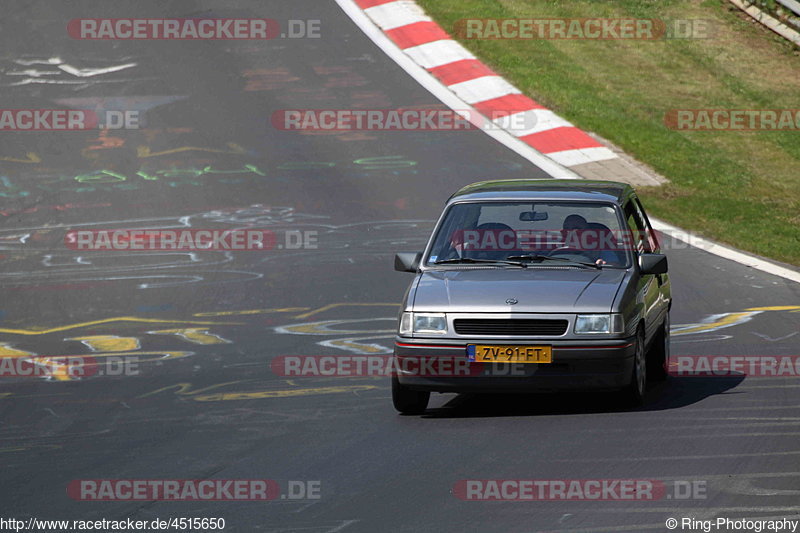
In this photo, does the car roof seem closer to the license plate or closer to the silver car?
the silver car

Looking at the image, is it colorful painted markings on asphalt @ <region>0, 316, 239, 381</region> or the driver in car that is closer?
the driver in car

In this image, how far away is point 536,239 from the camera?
9797 mm

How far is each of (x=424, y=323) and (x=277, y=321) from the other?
4.08 m

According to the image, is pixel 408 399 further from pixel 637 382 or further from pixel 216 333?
pixel 216 333

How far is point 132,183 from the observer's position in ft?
59.0

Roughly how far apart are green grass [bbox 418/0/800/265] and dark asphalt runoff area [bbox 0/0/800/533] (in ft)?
6.74

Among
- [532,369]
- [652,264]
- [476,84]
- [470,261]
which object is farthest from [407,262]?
[476,84]

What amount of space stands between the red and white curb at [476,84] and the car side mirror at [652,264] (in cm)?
929

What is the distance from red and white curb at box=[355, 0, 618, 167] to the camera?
1948cm

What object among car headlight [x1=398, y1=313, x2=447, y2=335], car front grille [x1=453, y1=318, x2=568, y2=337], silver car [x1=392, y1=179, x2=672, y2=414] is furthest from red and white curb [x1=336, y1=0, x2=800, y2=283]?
car headlight [x1=398, y1=313, x2=447, y2=335]

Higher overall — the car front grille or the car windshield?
the car windshield

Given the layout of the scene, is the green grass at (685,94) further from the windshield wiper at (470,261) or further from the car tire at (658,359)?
the windshield wiper at (470,261)

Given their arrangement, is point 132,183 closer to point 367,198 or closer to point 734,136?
point 367,198

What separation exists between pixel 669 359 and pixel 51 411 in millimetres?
5224
